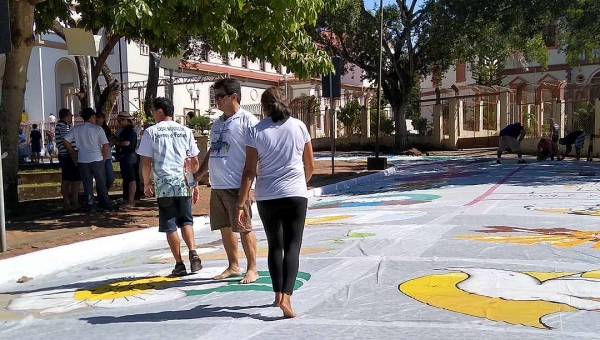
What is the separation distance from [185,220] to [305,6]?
470 cm

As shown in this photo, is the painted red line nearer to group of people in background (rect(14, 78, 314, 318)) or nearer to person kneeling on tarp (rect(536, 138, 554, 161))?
person kneeling on tarp (rect(536, 138, 554, 161))

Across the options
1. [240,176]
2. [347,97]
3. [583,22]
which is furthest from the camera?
[347,97]

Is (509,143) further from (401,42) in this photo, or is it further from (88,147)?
(88,147)

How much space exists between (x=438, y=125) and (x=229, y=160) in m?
25.4

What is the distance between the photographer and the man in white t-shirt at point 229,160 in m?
5.53

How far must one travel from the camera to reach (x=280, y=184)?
4535 mm

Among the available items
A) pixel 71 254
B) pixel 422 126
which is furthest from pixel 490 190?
pixel 422 126

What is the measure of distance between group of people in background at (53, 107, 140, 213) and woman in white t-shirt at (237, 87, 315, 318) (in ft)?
19.1

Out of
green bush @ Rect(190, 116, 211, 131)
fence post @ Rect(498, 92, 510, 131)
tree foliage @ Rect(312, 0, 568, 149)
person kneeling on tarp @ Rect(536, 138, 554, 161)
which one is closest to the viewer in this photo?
person kneeling on tarp @ Rect(536, 138, 554, 161)

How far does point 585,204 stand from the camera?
10.1 metres

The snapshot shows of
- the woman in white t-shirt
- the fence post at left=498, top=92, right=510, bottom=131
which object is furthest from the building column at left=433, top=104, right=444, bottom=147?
the woman in white t-shirt

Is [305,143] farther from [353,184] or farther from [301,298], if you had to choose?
[353,184]

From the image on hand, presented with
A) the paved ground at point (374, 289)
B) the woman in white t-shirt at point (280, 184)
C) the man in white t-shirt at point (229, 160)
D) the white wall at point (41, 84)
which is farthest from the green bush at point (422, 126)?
the woman in white t-shirt at point (280, 184)

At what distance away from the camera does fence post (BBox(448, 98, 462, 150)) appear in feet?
95.9
